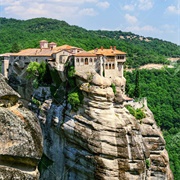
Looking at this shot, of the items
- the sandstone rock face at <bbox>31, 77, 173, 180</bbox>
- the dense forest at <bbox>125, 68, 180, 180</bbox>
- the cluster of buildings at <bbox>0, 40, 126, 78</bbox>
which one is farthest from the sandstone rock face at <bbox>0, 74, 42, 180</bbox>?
the dense forest at <bbox>125, 68, 180, 180</bbox>

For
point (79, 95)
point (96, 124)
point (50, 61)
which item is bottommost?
point (96, 124)

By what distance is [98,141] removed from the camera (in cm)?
2738

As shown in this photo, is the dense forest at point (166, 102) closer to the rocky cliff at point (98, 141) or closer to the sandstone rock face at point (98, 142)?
the rocky cliff at point (98, 141)

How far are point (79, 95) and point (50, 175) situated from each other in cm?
893

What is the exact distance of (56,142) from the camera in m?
31.6

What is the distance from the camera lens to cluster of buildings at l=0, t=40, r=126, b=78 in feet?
98.8

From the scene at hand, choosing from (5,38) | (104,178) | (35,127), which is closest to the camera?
(35,127)

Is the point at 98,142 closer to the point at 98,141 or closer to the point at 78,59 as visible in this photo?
the point at 98,141

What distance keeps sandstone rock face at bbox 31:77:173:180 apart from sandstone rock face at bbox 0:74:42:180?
1894 cm

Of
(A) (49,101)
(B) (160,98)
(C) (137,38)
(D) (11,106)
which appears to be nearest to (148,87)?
(B) (160,98)

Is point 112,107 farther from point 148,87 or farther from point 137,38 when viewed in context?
point 137,38

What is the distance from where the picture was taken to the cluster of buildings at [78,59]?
30108mm

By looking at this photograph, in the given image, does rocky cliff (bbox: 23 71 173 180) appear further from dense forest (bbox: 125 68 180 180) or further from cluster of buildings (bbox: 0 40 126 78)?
dense forest (bbox: 125 68 180 180)

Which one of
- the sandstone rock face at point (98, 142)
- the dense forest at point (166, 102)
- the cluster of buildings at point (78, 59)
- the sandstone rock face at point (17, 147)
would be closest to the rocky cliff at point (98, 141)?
the sandstone rock face at point (98, 142)
